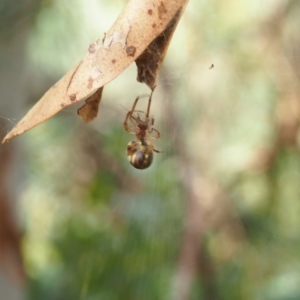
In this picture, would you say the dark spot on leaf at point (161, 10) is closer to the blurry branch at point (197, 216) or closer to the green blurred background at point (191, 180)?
the green blurred background at point (191, 180)

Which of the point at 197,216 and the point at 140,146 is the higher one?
the point at 197,216

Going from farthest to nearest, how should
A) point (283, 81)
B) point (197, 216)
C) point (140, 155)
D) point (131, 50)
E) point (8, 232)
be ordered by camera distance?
1. point (197, 216)
2. point (283, 81)
3. point (8, 232)
4. point (140, 155)
5. point (131, 50)

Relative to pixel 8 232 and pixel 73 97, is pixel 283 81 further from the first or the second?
pixel 73 97

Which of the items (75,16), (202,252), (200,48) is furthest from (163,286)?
(75,16)

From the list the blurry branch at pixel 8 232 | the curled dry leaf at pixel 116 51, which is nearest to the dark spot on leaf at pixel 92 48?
the curled dry leaf at pixel 116 51

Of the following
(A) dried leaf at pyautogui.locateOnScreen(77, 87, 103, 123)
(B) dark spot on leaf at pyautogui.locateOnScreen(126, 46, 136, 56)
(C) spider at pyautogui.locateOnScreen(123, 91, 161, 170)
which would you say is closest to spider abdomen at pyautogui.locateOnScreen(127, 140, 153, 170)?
(C) spider at pyautogui.locateOnScreen(123, 91, 161, 170)

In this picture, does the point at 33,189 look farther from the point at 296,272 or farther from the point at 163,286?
the point at 296,272

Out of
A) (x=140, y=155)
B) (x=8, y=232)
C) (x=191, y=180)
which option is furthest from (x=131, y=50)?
(x=191, y=180)
